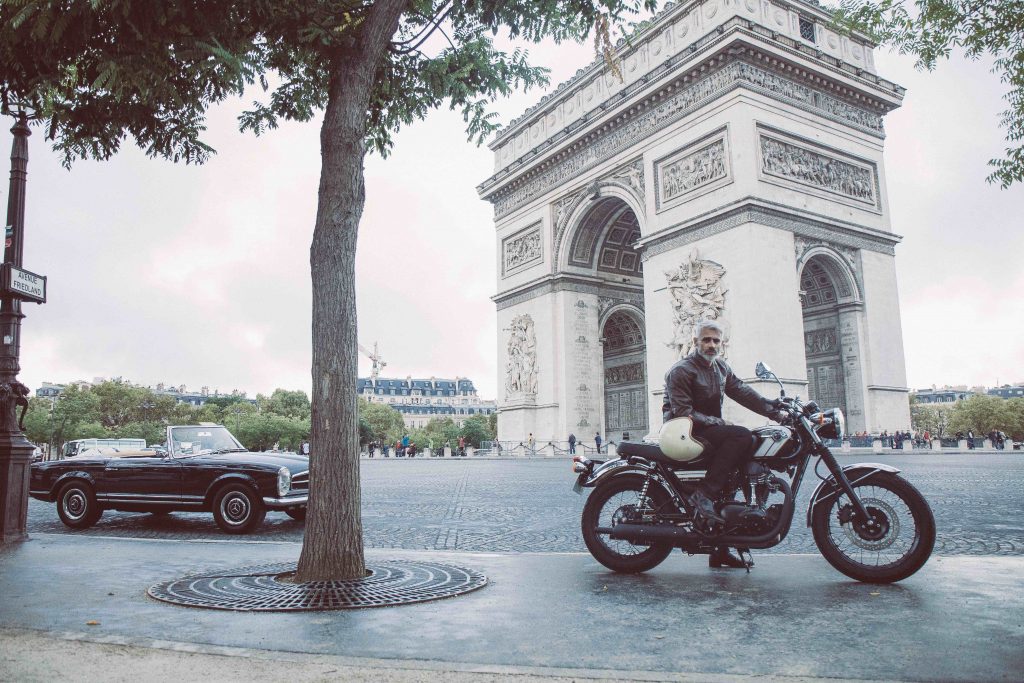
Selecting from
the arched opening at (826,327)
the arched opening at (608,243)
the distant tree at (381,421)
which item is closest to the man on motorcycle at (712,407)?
the arched opening at (826,327)

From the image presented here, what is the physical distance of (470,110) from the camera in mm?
7176

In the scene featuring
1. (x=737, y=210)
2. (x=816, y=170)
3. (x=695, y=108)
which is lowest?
(x=737, y=210)

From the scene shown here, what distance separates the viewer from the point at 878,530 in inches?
177

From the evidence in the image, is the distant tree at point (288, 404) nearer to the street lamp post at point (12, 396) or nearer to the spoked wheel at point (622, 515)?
the street lamp post at point (12, 396)

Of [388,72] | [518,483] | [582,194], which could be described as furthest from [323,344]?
[582,194]

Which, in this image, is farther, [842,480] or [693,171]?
[693,171]

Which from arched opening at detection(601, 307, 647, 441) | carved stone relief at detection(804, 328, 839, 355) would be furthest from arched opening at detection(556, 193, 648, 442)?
carved stone relief at detection(804, 328, 839, 355)

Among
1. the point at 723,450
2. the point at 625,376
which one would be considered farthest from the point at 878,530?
the point at 625,376

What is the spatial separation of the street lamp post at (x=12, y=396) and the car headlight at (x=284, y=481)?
2.31 metres

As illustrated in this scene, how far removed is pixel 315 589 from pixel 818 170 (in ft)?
91.0

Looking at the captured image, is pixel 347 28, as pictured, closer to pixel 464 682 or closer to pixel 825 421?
pixel 825 421

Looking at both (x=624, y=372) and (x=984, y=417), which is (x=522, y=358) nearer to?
(x=624, y=372)

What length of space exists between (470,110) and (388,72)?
82 cm

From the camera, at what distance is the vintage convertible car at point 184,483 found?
7.99 metres
